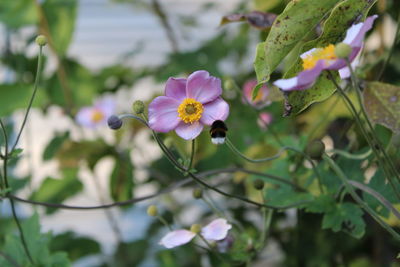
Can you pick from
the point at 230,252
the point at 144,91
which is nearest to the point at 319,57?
the point at 230,252

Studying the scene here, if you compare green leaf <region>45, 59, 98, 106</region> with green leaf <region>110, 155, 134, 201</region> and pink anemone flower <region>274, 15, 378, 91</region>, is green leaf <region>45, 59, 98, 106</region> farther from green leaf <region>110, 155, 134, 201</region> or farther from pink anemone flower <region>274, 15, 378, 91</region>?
pink anemone flower <region>274, 15, 378, 91</region>

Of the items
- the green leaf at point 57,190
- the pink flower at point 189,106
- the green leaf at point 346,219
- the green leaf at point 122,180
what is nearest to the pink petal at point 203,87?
the pink flower at point 189,106

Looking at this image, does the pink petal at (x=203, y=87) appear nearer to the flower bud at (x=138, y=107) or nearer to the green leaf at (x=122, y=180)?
the flower bud at (x=138, y=107)

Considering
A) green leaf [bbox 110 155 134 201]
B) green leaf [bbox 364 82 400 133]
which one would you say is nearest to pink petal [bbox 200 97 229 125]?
green leaf [bbox 364 82 400 133]

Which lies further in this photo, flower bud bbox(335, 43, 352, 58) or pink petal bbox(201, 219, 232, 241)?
pink petal bbox(201, 219, 232, 241)

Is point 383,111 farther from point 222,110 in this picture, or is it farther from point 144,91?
point 144,91

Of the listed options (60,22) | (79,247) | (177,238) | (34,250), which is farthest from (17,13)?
(177,238)

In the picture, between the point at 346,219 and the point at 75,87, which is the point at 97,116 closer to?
the point at 75,87

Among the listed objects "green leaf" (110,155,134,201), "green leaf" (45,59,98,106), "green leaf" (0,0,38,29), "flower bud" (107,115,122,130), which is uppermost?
"green leaf" (0,0,38,29)
